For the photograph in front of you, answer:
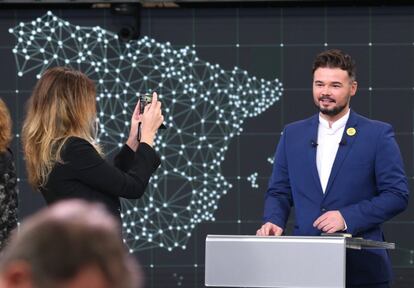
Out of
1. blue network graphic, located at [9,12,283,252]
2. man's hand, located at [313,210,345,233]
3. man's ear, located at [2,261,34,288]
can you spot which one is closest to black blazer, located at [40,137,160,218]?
man's hand, located at [313,210,345,233]

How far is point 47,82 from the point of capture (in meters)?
3.07

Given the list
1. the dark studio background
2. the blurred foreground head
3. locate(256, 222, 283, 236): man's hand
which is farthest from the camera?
the dark studio background

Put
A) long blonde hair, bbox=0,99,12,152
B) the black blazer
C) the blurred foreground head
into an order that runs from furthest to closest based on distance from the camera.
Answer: long blonde hair, bbox=0,99,12,152 < the black blazer < the blurred foreground head

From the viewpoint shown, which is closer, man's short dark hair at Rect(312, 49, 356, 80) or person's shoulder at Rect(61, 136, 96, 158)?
person's shoulder at Rect(61, 136, 96, 158)

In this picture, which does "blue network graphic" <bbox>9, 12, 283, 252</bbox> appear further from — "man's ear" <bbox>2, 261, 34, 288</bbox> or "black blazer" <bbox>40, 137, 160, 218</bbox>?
"man's ear" <bbox>2, 261, 34, 288</bbox>

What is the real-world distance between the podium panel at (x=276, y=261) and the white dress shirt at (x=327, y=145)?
60 centimetres

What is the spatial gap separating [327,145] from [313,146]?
2.1 inches

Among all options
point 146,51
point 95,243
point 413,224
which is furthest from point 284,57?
point 95,243

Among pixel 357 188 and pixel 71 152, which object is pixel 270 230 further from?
pixel 71 152

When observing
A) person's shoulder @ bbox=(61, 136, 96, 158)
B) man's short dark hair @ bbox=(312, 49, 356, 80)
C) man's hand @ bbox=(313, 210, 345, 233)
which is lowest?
man's hand @ bbox=(313, 210, 345, 233)

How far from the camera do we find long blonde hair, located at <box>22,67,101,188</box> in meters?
3.02

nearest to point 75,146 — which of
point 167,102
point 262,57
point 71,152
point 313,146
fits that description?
point 71,152

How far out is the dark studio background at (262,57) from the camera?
661 cm

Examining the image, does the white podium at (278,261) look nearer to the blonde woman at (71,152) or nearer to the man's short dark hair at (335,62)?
the blonde woman at (71,152)
